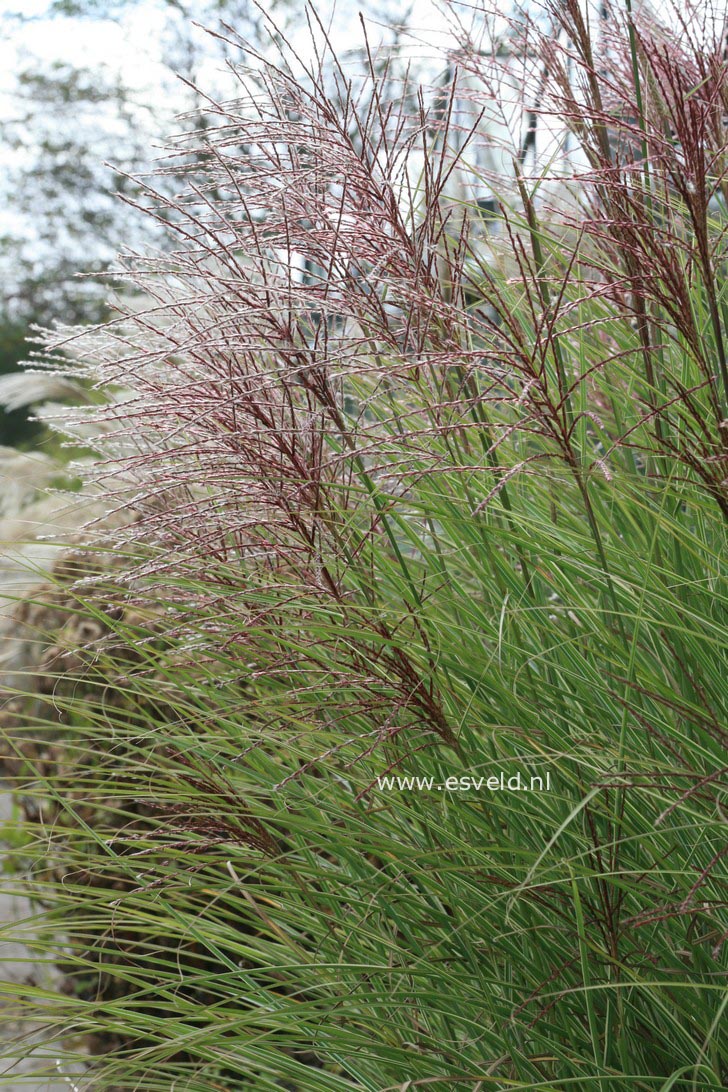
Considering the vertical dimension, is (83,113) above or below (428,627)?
above

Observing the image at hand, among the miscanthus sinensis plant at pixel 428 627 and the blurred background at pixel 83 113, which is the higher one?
the blurred background at pixel 83 113

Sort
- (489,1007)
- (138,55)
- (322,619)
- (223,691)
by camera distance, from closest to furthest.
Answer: (489,1007) → (322,619) → (223,691) → (138,55)

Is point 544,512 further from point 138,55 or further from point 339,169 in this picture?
point 138,55

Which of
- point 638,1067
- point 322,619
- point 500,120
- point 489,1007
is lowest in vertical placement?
point 638,1067

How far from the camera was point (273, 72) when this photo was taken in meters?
1.20

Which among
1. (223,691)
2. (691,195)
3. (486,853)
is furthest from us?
(223,691)

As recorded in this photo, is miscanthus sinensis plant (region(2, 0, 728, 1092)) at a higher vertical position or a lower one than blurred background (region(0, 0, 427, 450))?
lower

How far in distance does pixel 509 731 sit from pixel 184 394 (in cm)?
57

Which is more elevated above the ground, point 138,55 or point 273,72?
point 138,55

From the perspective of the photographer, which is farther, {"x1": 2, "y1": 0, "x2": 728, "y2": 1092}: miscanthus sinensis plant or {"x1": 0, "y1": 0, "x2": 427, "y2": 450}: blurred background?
{"x1": 0, "y1": 0, "x2": 427, "y2": 450}: blurred background

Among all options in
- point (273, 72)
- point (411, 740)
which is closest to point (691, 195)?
point (273, 72)

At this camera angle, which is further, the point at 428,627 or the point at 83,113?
the point at 83,113

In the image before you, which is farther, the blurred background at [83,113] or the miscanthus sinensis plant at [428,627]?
the blurred background at [83,113]

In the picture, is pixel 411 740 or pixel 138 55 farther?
pixel 138 55
